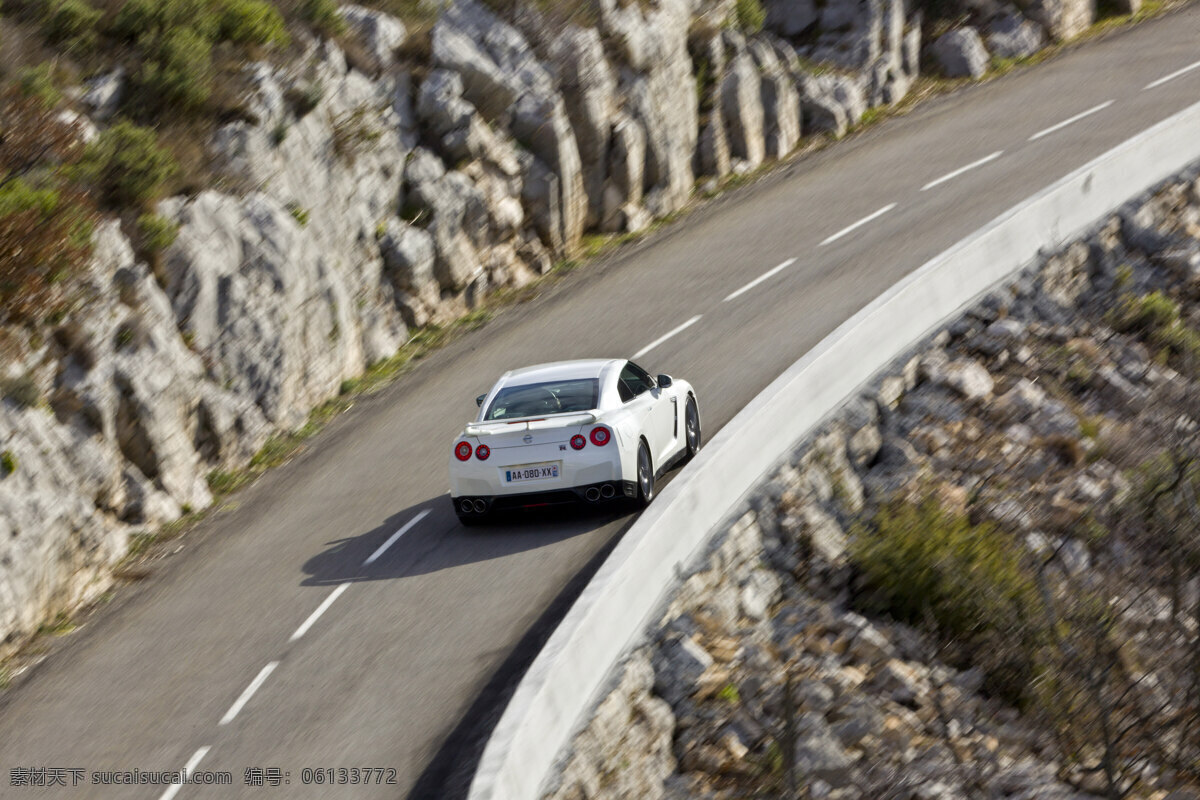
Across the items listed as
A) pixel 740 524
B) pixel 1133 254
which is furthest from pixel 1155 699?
pixel 1133 254

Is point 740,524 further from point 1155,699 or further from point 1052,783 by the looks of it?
point 1155,699

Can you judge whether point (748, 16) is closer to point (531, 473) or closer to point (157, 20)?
point (157, 20)

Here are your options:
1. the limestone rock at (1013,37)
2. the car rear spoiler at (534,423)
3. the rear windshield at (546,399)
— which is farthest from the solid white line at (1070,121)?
the car rear spoiler at (534,423)

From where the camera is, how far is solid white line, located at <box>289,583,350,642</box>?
1081 cm

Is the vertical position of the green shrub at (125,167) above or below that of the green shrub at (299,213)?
above

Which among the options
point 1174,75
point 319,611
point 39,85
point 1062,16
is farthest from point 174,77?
point 1062,16

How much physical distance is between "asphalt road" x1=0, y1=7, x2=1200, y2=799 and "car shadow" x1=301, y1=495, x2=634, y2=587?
36 mm

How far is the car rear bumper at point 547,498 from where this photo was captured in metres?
11.8

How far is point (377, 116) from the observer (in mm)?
19281

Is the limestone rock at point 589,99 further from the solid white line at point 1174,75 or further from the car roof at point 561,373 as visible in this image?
the solid white line at point 1174,75

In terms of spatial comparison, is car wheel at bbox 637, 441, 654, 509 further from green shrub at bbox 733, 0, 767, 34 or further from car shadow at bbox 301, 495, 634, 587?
green shrub at bbox 733, 0, 767, 34

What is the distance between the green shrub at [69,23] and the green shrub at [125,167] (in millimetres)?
2090

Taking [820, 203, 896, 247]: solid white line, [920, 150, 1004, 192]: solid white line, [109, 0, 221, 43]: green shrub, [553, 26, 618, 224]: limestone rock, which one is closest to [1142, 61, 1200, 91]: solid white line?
[920, 150, 1004, 192]: solid white line

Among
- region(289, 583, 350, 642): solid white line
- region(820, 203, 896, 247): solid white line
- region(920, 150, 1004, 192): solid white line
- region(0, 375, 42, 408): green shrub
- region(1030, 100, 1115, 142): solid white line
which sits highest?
region(0, 375, 42, 408): green shrub
